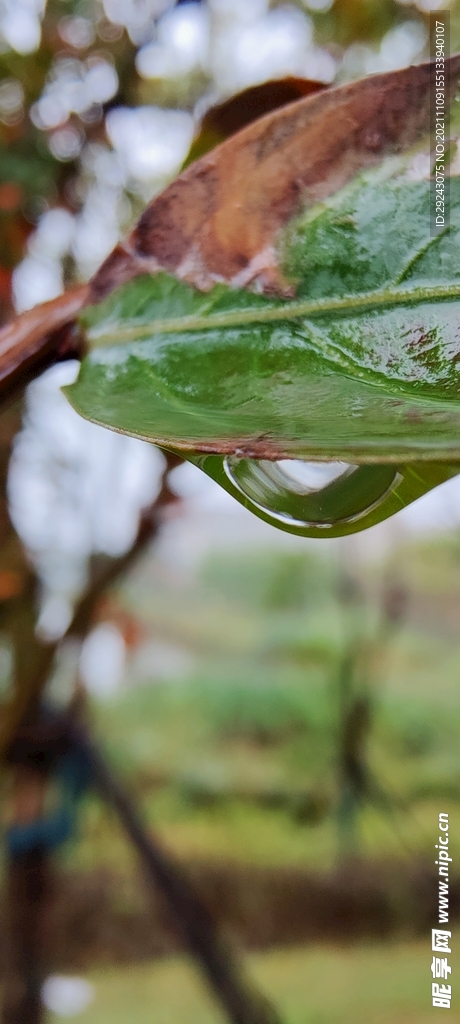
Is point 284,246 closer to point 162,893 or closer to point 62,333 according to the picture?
point 62,333

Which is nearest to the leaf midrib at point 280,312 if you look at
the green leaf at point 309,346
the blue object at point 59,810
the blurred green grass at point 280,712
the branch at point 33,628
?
the green leaf at point 309,346

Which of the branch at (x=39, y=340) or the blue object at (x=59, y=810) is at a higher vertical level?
the branch at (x=39, y=340)

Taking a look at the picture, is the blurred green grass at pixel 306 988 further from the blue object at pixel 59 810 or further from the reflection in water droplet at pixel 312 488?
the reflection in water droplet at pixel 312 488

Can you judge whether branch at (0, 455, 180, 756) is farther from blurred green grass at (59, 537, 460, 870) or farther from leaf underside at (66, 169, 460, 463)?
leaf underside at (66, 169, 460, 463)

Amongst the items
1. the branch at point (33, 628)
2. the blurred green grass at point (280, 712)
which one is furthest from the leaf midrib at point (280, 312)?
the blurred green grass at point (280, 712)

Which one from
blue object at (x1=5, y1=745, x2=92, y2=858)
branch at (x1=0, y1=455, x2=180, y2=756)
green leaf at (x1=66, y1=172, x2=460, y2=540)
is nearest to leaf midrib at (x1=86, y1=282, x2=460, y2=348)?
green leaf at (x1=66, y1=172, x2=460, y2=540)

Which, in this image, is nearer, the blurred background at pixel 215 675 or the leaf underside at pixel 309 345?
the leaf underside at pixel 309 345

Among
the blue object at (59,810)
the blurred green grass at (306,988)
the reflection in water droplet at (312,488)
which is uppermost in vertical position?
the reflection in water droplet at (312,488)

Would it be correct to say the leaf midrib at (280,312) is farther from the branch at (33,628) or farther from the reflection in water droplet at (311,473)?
the branch at (33,628)
